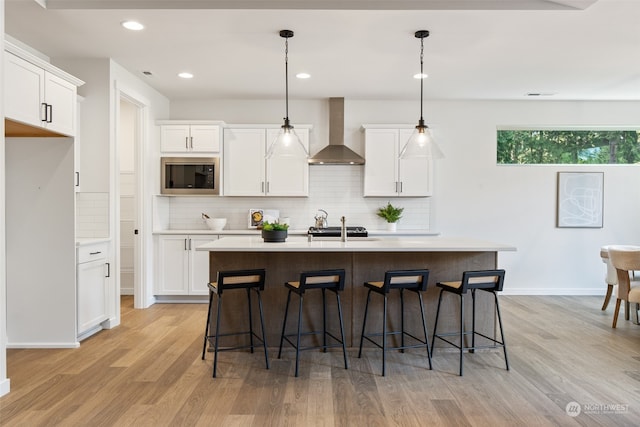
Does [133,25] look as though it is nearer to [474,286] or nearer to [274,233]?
[274,233]

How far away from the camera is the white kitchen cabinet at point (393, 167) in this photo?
6.11 m

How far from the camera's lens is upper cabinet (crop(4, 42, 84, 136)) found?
320cm

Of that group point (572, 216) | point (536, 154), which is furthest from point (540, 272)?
point (536, 154)

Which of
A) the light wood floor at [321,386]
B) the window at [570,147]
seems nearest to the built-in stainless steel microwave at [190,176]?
the light wood floor at [321,386]

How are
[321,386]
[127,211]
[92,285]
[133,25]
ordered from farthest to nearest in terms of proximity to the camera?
[127,211] → [92,285] → [133,25] → [321,386]

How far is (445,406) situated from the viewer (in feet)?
9.45

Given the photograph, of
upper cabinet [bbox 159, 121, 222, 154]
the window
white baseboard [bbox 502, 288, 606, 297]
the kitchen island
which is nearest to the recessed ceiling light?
the kitchen island

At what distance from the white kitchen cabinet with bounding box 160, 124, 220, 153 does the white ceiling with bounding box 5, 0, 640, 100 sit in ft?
1.60

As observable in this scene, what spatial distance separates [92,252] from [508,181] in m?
5.20

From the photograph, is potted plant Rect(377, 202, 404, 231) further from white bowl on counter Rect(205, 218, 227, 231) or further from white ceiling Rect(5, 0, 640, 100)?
white bowl on counter Rect(205, 218, 227, 231)

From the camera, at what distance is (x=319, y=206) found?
253 inches

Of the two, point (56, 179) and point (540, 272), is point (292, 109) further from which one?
point (540, 272)

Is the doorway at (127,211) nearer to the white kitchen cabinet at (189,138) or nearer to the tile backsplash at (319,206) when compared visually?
the tile backsplash at (319,206)

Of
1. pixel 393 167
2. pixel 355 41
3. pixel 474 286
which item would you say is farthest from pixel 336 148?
pixel 474 286
